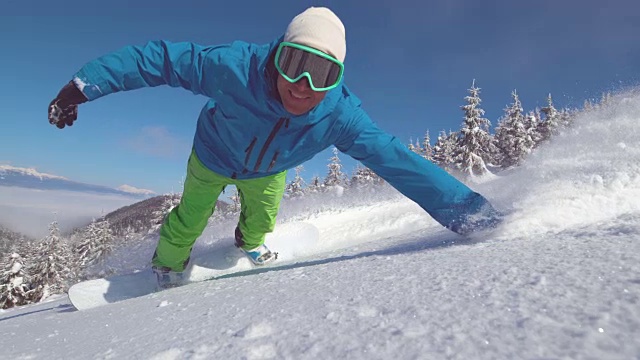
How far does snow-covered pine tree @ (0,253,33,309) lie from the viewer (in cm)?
2180


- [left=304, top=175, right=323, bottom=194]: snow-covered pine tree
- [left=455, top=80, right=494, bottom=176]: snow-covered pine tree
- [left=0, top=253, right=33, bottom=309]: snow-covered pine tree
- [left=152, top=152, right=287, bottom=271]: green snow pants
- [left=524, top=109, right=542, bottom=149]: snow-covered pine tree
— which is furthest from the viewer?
[left=304, top=175, right=323, bottom=194]: snow-covered pine tree

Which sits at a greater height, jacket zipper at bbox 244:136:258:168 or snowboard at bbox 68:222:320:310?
jacket zipper at bbox 244:136:258:168

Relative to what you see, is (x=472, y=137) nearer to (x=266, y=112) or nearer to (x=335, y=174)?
(x=335, y=174)

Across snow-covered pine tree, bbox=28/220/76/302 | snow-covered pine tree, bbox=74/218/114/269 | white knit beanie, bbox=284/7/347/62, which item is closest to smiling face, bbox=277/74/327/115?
white knit beanie, bbox=284/7/347/62

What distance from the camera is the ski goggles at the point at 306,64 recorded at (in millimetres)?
2539

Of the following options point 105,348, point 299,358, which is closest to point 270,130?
point 105,348

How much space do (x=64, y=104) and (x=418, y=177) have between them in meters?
2.76

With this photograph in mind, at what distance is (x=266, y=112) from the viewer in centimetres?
282

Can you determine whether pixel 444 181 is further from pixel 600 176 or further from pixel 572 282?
pixel 572 282

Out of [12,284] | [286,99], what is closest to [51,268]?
[12,284]

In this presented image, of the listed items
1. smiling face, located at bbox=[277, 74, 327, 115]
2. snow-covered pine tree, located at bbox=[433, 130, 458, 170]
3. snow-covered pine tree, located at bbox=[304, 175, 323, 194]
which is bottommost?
smiling face, located at bbox=[277, 74, 327, 115]

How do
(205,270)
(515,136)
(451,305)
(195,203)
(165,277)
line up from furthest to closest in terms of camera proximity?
(515,136), (205,270), (165,277), (195,203), (451,305)

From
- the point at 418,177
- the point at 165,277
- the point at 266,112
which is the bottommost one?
the point at 165,277

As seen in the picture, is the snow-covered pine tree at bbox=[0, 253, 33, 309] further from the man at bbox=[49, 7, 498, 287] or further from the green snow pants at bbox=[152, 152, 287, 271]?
the man at bbox=[49, 7, 498, 287]
